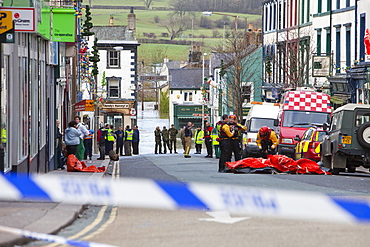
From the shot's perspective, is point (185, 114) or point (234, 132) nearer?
point (234, 132)

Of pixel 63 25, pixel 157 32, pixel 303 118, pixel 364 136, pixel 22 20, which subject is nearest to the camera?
pixel 22 20

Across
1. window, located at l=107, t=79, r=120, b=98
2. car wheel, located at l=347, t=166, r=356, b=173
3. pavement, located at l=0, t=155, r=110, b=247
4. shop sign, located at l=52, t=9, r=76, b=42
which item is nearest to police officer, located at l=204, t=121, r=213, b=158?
car wheel, located at l=347, t=166, r=356, b=173

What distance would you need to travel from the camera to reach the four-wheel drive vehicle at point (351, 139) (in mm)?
21062

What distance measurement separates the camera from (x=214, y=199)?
1259 cm

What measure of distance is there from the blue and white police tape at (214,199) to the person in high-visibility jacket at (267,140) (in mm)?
9687

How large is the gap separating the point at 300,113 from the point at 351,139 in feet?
31.2

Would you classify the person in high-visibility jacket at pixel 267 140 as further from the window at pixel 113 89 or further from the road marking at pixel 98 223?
the window at pixel 113 89

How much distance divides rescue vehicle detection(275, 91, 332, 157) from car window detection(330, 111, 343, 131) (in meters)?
6.82

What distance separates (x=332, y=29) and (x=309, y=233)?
37426 millimetres

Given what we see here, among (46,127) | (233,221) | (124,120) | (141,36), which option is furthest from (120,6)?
(233,221)

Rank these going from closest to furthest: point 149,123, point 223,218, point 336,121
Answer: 1. point 223,218
2. point 336,121
3. point 149,123

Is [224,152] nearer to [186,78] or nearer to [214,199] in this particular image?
[214,199]

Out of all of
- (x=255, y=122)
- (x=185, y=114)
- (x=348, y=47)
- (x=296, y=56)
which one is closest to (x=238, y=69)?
(x=296, y=56)

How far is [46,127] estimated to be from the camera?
23609 millimetres
